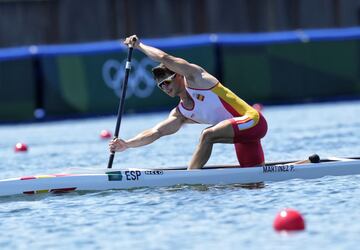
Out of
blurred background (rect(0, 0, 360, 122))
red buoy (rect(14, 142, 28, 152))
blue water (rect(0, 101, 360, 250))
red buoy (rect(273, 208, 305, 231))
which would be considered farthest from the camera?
blurred background (rect(0, 0, 360, 122))

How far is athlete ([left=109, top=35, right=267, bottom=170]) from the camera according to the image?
12.1 m

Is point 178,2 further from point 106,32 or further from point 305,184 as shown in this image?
point 305,184

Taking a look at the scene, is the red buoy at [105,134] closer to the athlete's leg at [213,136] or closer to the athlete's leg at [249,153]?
the athlete's leg at [249,153]

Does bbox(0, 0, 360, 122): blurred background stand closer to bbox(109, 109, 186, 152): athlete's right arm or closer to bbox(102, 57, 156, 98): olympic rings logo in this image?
bbox(102, 57, 156, 98): olympic rings logo

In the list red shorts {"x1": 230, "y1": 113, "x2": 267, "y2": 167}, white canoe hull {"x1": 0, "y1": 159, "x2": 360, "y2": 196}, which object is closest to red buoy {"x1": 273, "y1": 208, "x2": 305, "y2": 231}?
white canoe hull {"x1": 0, "y1": 159, "x2": 360, "y2": 196}

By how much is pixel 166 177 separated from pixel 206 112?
0.86 m

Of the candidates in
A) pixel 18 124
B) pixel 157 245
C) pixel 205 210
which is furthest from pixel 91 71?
pixel 157 245

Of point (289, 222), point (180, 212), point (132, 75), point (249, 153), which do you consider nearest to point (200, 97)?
point (249, 153)

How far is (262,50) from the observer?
2428cm

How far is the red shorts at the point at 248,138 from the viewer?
12.2m

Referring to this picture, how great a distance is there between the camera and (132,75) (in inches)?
912

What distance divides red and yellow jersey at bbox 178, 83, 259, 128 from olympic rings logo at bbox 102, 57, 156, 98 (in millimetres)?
10825

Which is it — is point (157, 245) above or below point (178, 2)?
below

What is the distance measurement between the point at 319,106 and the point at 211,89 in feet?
41.0
